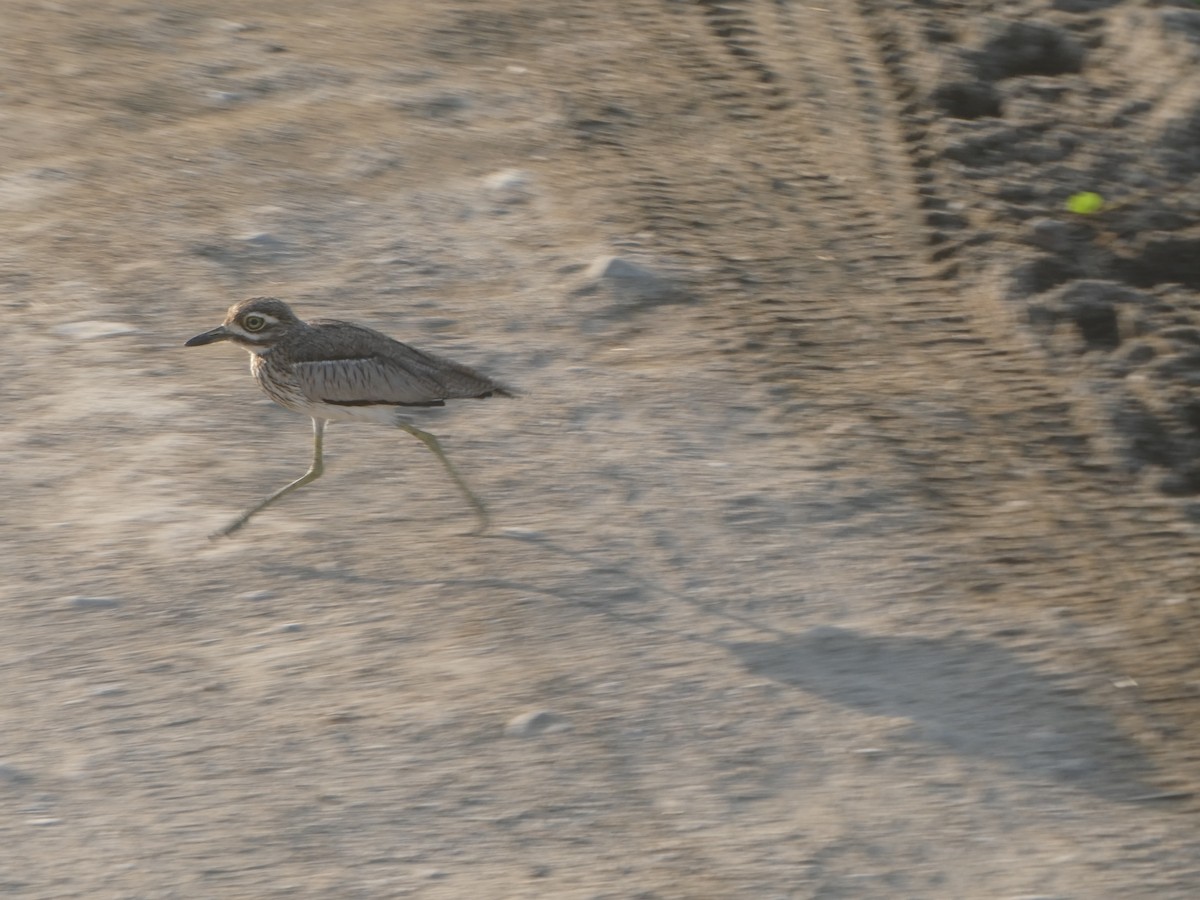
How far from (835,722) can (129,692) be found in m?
1.99

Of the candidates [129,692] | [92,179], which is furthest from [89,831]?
[92,179]

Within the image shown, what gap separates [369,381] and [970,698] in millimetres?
2099

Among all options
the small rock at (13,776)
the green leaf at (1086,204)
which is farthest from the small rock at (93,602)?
the green leaf at (1086,204)

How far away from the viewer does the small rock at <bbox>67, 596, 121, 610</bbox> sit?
512 centimetres

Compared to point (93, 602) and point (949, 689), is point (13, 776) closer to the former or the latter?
point (93, 602)

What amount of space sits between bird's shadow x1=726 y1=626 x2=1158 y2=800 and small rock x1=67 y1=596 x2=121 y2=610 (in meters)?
1.88

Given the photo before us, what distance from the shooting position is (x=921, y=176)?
781cm

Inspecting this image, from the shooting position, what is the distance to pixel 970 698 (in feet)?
15.9

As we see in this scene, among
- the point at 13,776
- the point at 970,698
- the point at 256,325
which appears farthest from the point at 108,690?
the point at 970,698

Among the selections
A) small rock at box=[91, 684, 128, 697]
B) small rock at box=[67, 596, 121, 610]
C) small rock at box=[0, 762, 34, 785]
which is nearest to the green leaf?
small rock at box=[67, 596, 121, 610]

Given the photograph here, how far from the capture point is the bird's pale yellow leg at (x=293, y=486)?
549 cm

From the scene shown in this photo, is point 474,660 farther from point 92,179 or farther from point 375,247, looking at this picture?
point 92,179

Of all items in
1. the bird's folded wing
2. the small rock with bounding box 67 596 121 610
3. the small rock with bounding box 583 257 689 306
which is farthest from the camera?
the small rock with bounding box 583 257 689 306

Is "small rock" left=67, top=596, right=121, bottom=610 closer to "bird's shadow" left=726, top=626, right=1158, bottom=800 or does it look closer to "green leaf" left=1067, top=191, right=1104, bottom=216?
"bird's shadow" left=726, top=626, right=1158, bottom=800
